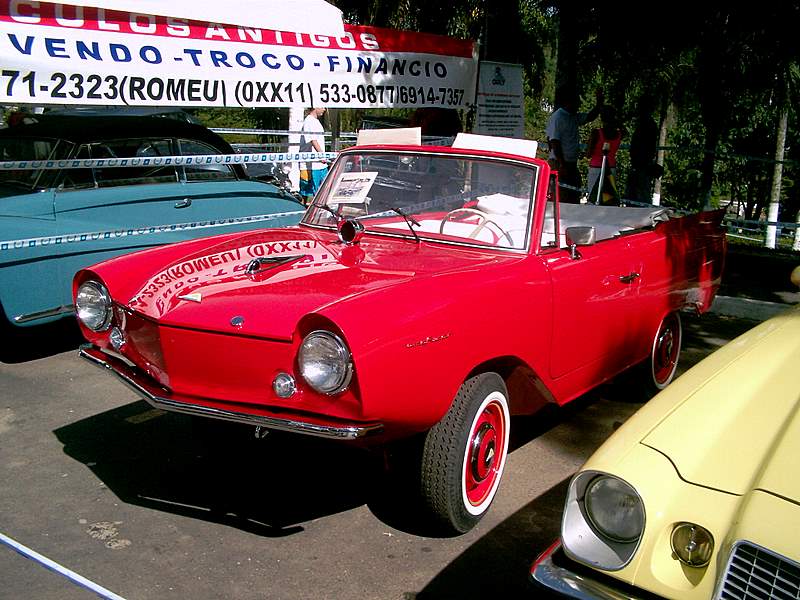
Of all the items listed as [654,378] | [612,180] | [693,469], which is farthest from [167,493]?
[612,180]

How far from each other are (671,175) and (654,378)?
36109 mm

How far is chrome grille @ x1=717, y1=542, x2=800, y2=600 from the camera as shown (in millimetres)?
1963

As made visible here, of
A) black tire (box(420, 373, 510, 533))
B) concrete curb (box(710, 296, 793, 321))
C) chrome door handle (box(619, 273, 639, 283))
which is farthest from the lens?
concrete curb (box(710, 296, 793, 321))

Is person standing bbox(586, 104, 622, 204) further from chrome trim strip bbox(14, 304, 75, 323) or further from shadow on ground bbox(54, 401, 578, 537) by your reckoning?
chrome trim strip bbox(14, 304, 75, 323)

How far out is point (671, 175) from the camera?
3922cm

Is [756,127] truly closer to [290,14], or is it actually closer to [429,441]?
[290,14]

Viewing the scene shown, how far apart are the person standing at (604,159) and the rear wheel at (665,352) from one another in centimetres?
495

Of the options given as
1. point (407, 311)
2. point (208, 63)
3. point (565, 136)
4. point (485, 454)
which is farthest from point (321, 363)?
point (565, 136)

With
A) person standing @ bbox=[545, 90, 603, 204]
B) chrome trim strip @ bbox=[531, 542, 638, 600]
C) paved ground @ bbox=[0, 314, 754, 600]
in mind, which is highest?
person standing @ bbox=[545, 90, 603, 204]

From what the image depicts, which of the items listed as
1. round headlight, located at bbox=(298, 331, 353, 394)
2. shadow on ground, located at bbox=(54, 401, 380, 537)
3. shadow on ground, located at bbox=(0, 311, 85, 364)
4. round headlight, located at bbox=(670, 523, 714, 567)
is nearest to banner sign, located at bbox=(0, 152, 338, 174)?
shadow on ground, located at bbox=(0, 311, 85, 364)

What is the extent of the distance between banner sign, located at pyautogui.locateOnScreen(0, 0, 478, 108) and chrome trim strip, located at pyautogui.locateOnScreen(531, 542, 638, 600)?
18.2 feet

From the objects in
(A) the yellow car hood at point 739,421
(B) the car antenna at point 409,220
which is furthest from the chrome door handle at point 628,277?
(A) the yellow car hood at point 739,421

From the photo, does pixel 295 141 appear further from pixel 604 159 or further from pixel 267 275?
pixel 267 275

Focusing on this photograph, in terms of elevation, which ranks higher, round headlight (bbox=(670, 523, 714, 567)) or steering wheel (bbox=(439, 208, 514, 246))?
steering wheel (bbox=(439, 208, 514, 246))
